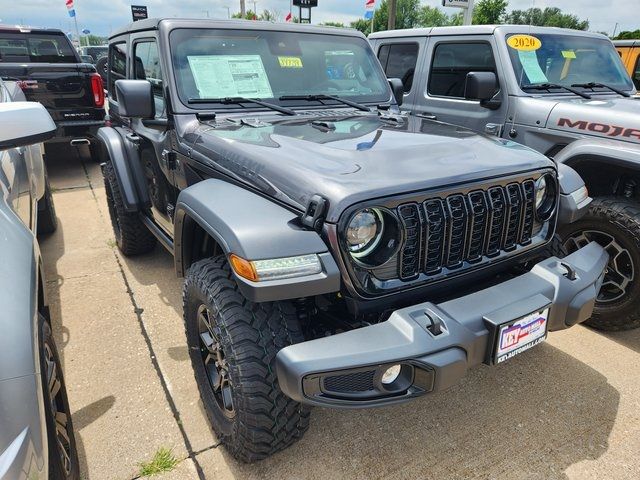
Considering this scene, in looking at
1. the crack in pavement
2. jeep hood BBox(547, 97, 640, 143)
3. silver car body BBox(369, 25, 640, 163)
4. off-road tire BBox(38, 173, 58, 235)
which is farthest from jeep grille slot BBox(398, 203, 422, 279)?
off-road tire BBox(38, 173, 58, 235)

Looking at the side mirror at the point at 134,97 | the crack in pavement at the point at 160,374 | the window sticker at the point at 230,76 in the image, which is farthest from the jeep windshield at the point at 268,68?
the crack in pavement at the point at 160,374

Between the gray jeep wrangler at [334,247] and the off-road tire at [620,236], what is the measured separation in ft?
2.43

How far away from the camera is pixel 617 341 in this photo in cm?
322

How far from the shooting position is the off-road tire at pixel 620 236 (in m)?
3.02

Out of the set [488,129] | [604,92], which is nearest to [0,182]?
[488,129]

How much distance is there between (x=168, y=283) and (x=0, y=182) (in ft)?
5.96

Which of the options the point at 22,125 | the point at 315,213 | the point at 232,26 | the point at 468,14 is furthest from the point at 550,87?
the point at 468,14

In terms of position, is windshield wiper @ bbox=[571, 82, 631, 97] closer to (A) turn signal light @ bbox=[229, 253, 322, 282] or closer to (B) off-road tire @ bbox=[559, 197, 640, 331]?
(B) off-road tire @ bbox=[559, 197, 640, 331]

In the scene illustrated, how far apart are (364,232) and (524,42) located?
3406mm

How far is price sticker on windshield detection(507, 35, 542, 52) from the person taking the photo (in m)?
4.19

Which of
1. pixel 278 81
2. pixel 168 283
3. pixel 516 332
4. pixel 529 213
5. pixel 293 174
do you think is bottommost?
pixel 168 283

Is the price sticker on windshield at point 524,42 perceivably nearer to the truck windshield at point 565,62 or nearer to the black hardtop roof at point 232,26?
the truck windshield at point 565,62

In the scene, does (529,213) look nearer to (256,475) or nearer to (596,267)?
(596,267)

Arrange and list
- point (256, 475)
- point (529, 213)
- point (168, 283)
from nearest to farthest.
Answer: point (256, 475)
point (529, 213)
point (168, 283)
